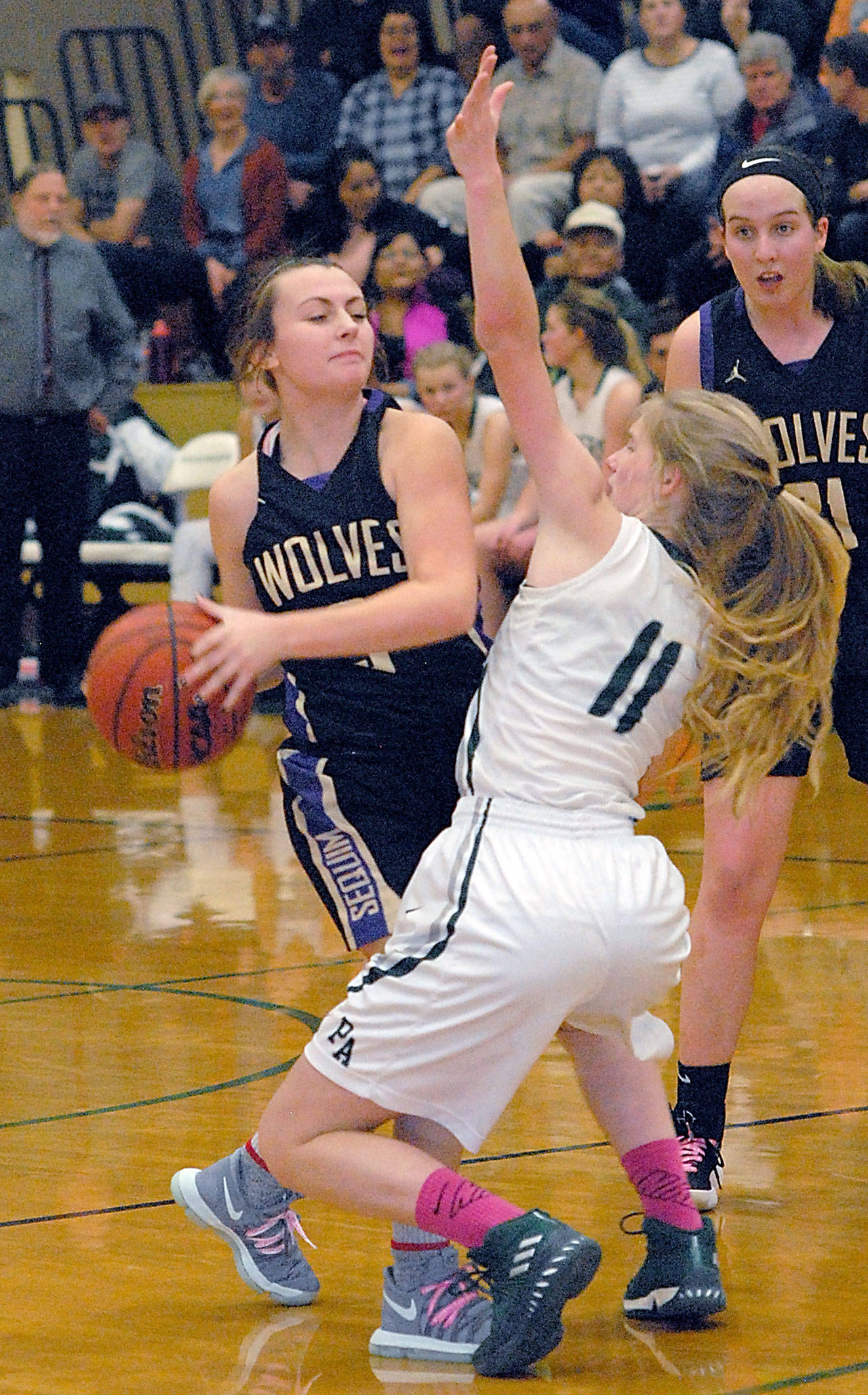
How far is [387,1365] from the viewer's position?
2506mm

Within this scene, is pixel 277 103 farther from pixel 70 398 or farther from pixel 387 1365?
pixel 387 1365

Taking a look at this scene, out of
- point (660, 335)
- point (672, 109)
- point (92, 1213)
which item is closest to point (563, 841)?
point (92, 1213)

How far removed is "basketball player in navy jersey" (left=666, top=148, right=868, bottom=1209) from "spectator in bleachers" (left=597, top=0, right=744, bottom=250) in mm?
7204

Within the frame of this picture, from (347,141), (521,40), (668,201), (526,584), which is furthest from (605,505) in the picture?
(347,141)

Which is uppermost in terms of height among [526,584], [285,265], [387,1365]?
[285,265]

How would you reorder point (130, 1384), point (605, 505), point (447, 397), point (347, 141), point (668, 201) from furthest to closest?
point (347, 141), point (668, 201), point (447, 397), point (605, 505), point (130, 1384)

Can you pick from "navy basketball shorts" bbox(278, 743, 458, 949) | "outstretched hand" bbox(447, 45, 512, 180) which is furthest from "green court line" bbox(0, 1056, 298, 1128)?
"outstretched hand" bbox(447, 45, 512, 180)

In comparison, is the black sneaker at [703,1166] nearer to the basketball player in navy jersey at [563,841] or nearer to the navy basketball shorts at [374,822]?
the basketball player in navy jersey at [563,841]

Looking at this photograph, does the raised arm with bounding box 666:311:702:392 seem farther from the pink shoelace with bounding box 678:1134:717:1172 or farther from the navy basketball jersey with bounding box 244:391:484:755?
the pink shoelace with bounding box 678:1134:717:1172

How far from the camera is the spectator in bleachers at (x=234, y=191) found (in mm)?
11633

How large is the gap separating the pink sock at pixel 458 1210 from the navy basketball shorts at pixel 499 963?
2.2 inches

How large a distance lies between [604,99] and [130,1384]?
9.36m

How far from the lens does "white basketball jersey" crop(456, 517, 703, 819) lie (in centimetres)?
254

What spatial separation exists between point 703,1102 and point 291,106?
10.2 m
